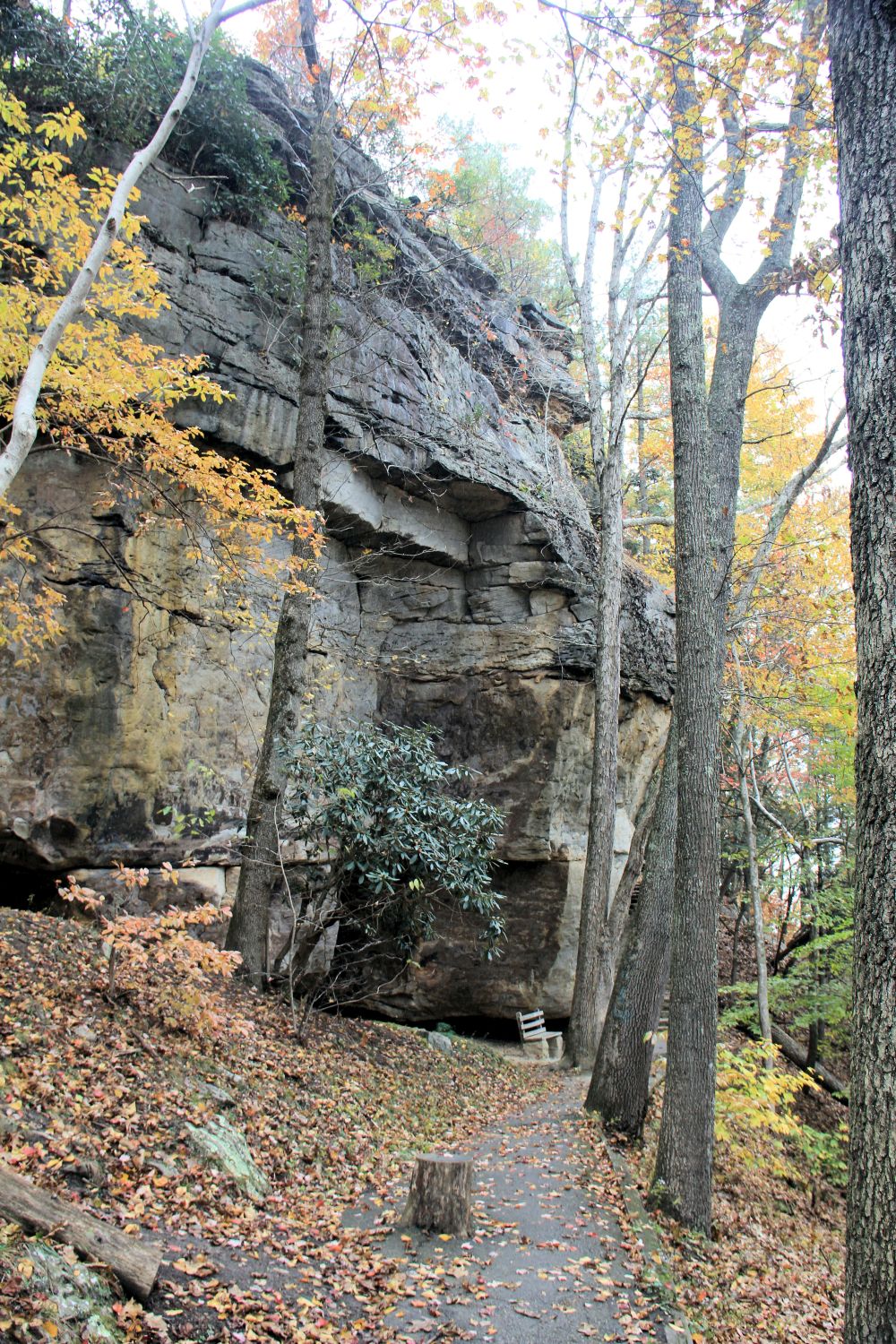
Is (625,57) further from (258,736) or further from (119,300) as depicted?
(258,736)

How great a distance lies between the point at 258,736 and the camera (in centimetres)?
1137

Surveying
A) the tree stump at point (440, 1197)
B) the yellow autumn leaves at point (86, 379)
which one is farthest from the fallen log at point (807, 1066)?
the yellow autumn leaves at point (86, 379)

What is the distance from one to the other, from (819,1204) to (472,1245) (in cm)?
751

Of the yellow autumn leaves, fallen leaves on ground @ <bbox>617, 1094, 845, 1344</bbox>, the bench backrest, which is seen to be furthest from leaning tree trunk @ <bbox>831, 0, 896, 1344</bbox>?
the bench backrest

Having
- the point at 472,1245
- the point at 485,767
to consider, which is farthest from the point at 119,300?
the point at 485,767

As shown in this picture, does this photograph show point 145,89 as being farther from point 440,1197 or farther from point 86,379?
point 440,1197

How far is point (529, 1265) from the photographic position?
5.21 m

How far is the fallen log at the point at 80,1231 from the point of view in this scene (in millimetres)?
3354

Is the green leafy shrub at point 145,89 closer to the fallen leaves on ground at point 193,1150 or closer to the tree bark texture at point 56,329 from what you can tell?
the tree bark texture at point 56,329

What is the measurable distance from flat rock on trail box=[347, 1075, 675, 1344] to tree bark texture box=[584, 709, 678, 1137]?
1.20 m

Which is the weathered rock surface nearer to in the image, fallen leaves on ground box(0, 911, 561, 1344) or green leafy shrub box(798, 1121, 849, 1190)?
fallen leaves on ground box(0, 911, 561, 1344)

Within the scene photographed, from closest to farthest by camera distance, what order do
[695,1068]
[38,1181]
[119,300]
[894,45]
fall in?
[894,45] → [38,1181] → [695,1068] → [119,300]

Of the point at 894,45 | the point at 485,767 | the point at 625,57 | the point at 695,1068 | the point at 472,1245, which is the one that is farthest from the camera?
the point at 485,767

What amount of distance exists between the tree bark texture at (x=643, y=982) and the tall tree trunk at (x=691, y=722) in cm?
136
